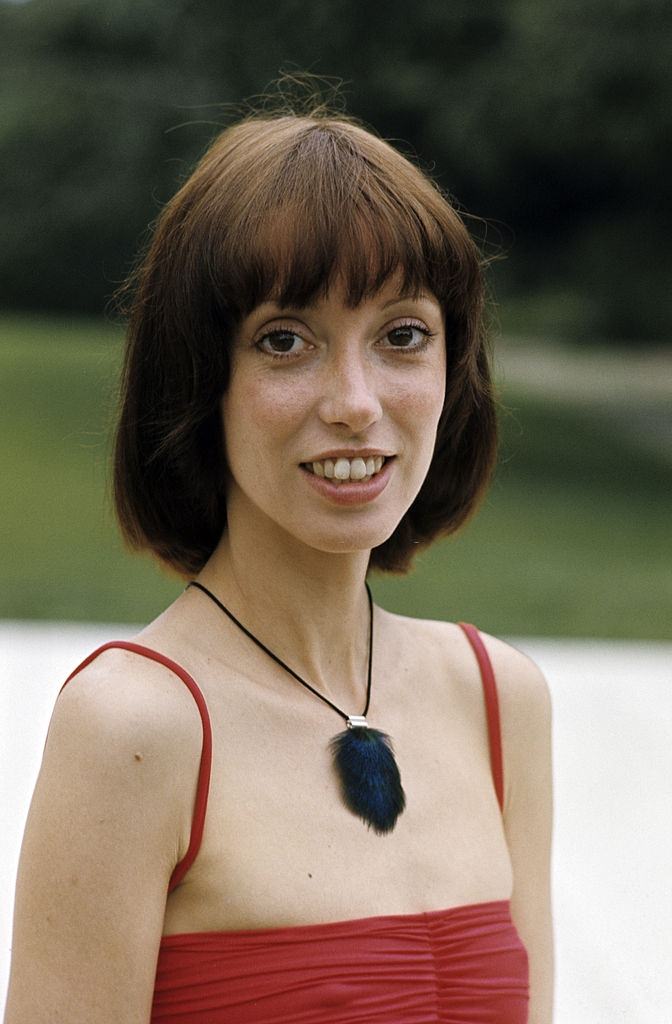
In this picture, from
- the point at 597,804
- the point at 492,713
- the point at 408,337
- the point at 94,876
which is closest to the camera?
the point at 94,876

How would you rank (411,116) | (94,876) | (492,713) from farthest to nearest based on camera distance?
(411,116), (492,713), (94,876)

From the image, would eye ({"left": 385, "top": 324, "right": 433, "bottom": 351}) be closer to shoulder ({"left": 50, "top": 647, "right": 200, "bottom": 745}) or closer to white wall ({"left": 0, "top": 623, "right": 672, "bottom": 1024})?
shoulder ({"left": 50, "top": 647, "right": 200, "bottom": 745})

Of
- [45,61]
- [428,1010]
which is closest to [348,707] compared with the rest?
[428,1010]

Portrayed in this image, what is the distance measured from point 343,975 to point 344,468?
51cm

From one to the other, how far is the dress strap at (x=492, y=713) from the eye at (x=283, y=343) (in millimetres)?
520

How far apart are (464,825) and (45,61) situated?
1633 centimetres

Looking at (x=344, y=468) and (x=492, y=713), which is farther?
(x=492, y=713)

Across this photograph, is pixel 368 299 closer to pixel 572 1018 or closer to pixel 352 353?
pixel 352 353

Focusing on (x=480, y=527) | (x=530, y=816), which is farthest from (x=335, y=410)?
(x=480, y=527)

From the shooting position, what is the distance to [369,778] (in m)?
1.77

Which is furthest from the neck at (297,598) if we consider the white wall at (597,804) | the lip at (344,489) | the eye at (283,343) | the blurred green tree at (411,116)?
the blurred green tree at (411,116)

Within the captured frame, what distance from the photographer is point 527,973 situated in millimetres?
1805

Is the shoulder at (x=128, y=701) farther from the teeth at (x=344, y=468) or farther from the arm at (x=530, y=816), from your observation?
the arm at (x=530, y=816)

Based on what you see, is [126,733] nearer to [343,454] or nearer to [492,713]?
[343,454]
